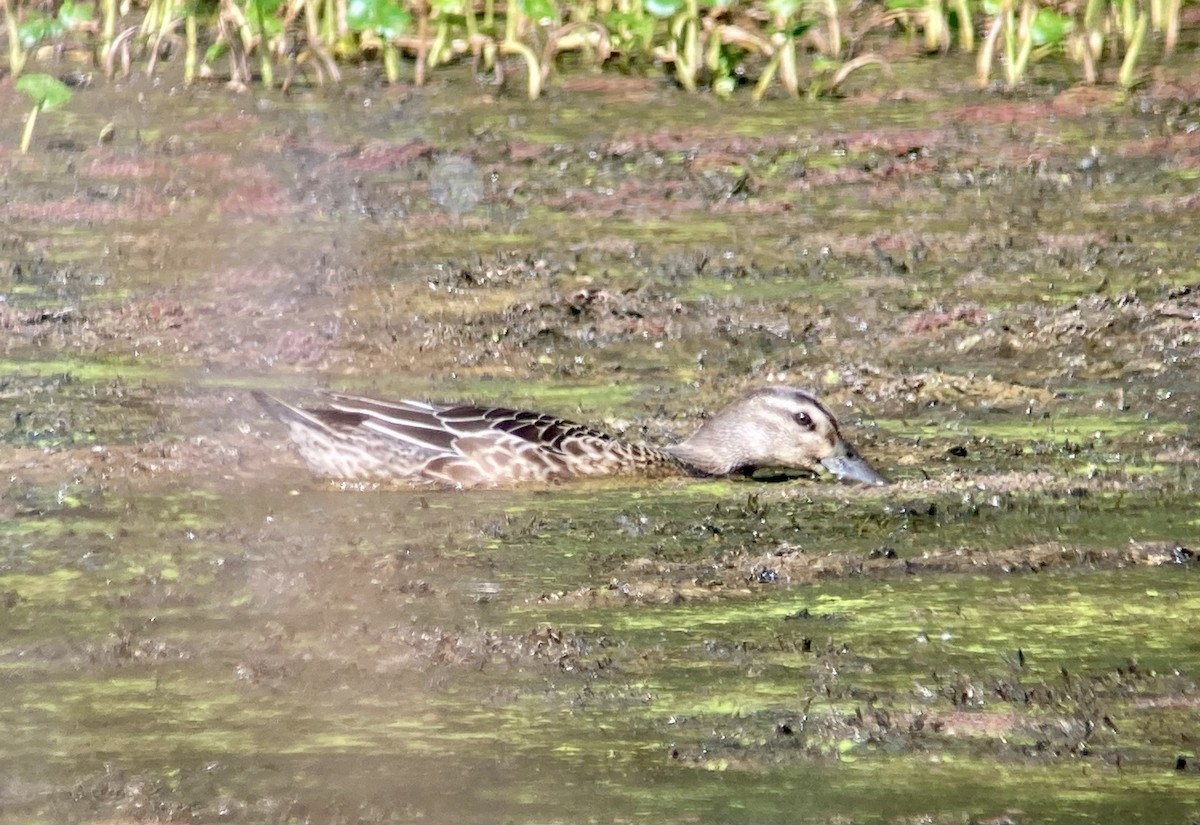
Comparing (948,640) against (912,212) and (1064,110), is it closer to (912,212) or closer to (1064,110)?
(912,212)

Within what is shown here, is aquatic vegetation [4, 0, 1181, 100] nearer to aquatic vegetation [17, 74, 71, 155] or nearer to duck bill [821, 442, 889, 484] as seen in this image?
aquatic vegetation [17, 74, 71, 155]

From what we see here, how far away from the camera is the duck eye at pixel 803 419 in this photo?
2.07 metres

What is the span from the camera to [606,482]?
2.09 m

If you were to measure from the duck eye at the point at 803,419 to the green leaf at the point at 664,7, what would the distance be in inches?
23.7

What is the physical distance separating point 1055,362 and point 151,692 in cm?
113

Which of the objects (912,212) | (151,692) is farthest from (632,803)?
(912,212)

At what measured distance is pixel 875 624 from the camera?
6.20 feet

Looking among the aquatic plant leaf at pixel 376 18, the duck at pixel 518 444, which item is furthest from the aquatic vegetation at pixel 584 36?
the duck at pixel 518 444

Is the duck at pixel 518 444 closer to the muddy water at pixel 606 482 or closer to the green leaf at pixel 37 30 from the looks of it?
the muddy water at pixel 606 482

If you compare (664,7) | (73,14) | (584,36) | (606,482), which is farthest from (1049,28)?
(73,14)

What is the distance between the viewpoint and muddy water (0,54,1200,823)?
69.5 inches

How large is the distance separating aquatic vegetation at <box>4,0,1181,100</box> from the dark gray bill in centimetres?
52

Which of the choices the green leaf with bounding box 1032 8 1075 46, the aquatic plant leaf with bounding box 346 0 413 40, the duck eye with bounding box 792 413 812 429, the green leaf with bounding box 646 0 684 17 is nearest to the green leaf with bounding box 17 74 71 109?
the aquatic plant leaf with bounding box 346 0 413 40

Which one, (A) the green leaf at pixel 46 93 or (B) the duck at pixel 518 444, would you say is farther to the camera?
(A) the green leaf at pixel 46 93
